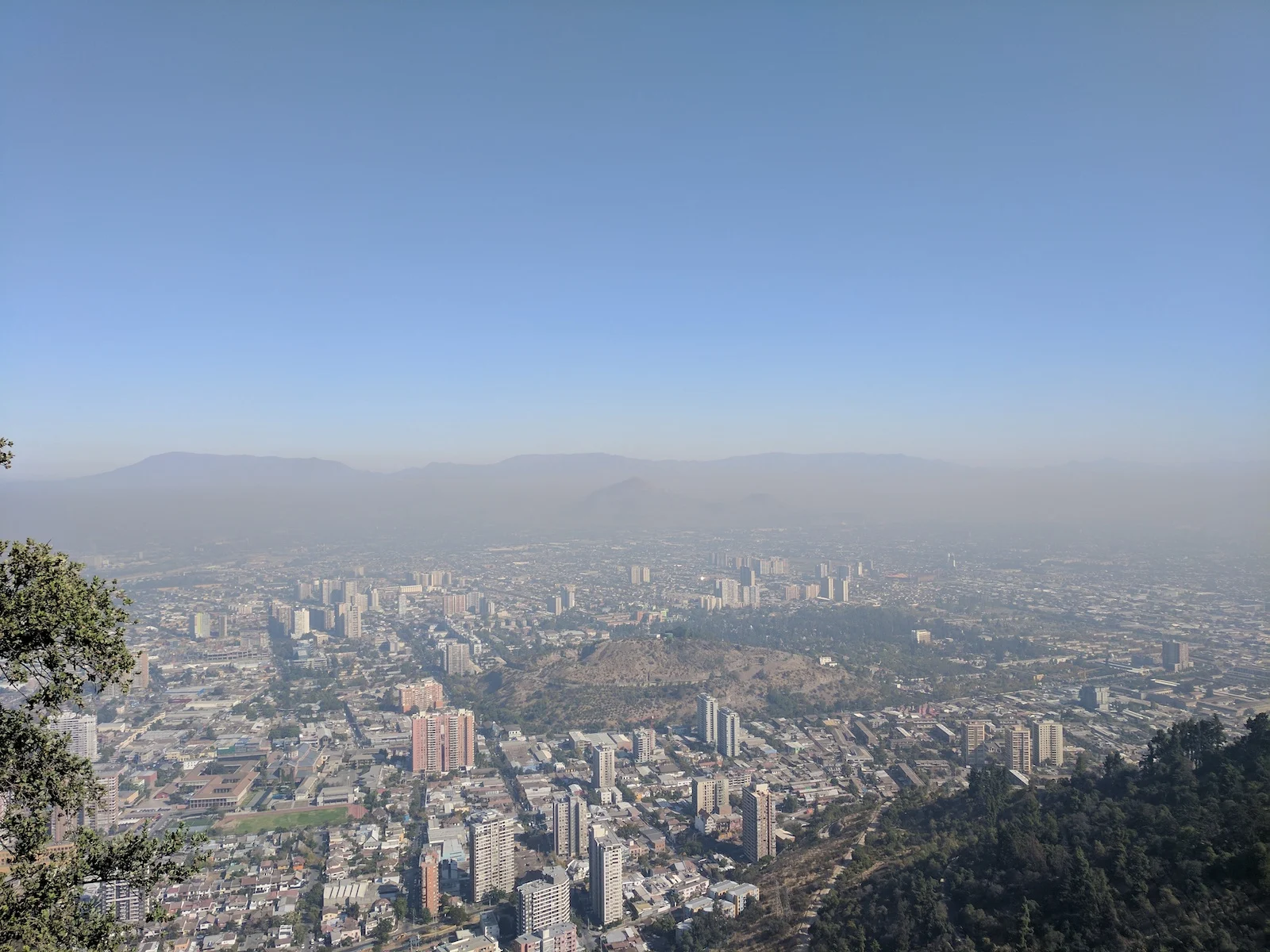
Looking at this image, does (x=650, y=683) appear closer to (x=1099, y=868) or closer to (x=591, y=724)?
(x=591, y=724)

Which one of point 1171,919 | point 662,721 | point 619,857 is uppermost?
point 1171,919

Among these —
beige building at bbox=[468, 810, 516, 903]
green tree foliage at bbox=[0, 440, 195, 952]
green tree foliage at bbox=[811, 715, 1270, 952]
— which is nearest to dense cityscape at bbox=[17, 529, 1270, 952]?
beige building at bbox=[468, 810, 516, 903]

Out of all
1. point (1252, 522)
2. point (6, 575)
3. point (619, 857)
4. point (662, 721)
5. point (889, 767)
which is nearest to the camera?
point (6, 575)

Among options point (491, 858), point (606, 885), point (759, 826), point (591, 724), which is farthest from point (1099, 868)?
point (591, 724)

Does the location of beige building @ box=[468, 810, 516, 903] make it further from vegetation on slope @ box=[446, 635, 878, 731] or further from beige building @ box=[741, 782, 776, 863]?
vegetation on slope @ box=[446, 635, 878, 731]

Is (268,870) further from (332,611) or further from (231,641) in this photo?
(332,611)

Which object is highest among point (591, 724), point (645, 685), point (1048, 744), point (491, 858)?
point (1048, 744)

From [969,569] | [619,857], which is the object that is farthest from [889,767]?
[969,569]
